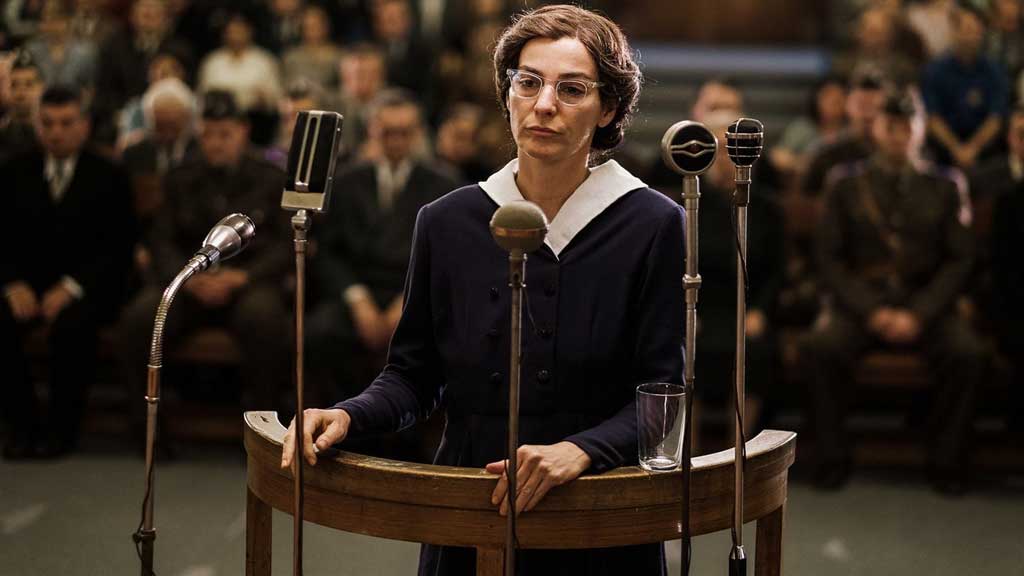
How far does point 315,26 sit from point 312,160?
720 centimetres

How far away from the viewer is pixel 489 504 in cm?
191

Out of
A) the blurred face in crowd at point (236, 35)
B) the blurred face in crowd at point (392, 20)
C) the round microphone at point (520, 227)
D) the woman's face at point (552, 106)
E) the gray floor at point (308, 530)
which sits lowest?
the gray floor at point (308, 530)

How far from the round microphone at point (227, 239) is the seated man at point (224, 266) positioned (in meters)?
3.53

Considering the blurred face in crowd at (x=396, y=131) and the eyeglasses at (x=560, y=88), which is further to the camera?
the blurred face in crowd at (x=396, y=131)

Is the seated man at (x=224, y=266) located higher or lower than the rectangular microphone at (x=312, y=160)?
lower

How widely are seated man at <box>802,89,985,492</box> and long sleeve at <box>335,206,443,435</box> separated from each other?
3.27 metres

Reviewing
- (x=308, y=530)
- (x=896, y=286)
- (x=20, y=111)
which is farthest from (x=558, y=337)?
(x=20, y=111)

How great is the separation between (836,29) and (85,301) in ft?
25.7

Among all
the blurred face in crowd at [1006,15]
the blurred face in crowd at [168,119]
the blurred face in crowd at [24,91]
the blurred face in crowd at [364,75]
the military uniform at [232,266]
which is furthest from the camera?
the blurred face in crowd at [1006,15]

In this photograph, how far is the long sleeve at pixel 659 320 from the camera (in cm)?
211

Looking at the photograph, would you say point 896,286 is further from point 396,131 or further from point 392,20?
point 392,20

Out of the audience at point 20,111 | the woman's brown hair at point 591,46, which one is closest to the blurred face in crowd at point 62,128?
the audience at point 20,111

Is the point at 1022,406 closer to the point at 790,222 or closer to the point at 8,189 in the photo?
the point at 790,222

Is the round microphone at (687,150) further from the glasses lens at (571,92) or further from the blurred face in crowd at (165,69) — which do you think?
the blurred face in crowd at (165,69)
